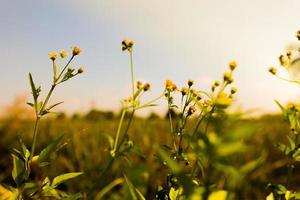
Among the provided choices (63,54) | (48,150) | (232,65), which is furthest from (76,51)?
(232,65)

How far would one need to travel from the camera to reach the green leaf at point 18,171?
1.24 metres

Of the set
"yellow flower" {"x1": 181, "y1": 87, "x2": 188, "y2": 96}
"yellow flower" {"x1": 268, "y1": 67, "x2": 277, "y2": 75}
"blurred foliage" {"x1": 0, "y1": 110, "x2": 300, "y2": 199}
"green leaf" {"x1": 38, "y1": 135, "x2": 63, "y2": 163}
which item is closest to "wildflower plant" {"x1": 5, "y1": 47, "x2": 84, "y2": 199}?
"green leaf" {"x1": 38, "y1": 135, "x2": 63, "y2": 163}

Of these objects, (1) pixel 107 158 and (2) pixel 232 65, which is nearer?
(2) pixel 232 65

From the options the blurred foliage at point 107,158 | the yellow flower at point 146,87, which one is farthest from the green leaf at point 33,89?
the blurred foliage at point 107,158

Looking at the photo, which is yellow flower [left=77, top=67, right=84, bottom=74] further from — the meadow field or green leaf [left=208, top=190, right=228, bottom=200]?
green leaf [left=208, top=190, right=228, bottom=200]

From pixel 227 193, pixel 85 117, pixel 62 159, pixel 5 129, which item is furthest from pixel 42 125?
pixel 227 193

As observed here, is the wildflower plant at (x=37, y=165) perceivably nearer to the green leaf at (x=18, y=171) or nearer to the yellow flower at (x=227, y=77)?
the green leaf at (x=18, y=171)

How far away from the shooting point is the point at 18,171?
126 cm

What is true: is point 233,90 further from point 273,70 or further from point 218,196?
point 218,196

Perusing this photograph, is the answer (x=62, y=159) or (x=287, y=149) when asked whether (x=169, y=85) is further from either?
(x=62, y=159)

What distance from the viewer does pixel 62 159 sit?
6.23m

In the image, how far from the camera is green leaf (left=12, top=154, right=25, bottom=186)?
1.24 metres

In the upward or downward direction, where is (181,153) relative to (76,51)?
downward

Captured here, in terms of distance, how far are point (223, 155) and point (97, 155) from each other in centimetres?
586
